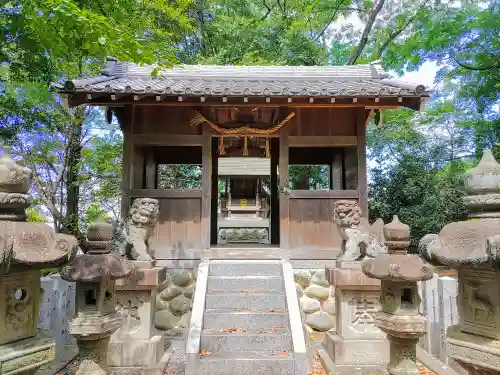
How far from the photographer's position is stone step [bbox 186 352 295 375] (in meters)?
4.42

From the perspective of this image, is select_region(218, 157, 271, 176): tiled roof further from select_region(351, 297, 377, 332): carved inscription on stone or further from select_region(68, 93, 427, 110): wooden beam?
select_region(351, 297, 377, 332): carved inscription on stone

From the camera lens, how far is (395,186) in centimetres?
1303

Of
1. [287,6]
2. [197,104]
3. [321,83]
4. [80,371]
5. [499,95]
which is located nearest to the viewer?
[80,371]

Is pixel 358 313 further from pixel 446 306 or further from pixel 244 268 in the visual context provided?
pixel 244 268

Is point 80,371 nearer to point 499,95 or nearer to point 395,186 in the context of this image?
point 395,186

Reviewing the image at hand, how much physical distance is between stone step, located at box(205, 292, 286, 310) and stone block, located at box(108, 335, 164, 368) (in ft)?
3.31

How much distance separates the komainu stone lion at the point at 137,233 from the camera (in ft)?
16.5

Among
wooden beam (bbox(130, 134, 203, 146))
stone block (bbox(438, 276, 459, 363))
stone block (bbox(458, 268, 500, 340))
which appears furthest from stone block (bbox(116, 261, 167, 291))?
stone block (bbox(438, 276, 459, 363))

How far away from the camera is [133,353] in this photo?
485cm

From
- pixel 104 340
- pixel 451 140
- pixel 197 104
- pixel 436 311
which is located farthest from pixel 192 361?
pixel 451 140

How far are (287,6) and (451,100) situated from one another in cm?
943

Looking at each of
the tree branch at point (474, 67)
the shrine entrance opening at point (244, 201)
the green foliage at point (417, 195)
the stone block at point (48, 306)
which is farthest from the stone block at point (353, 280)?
the tree branch at point (474, 67)

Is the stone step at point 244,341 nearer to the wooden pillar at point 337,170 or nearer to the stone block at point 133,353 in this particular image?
the stone block at point 133,353

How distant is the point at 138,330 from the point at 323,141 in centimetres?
523
